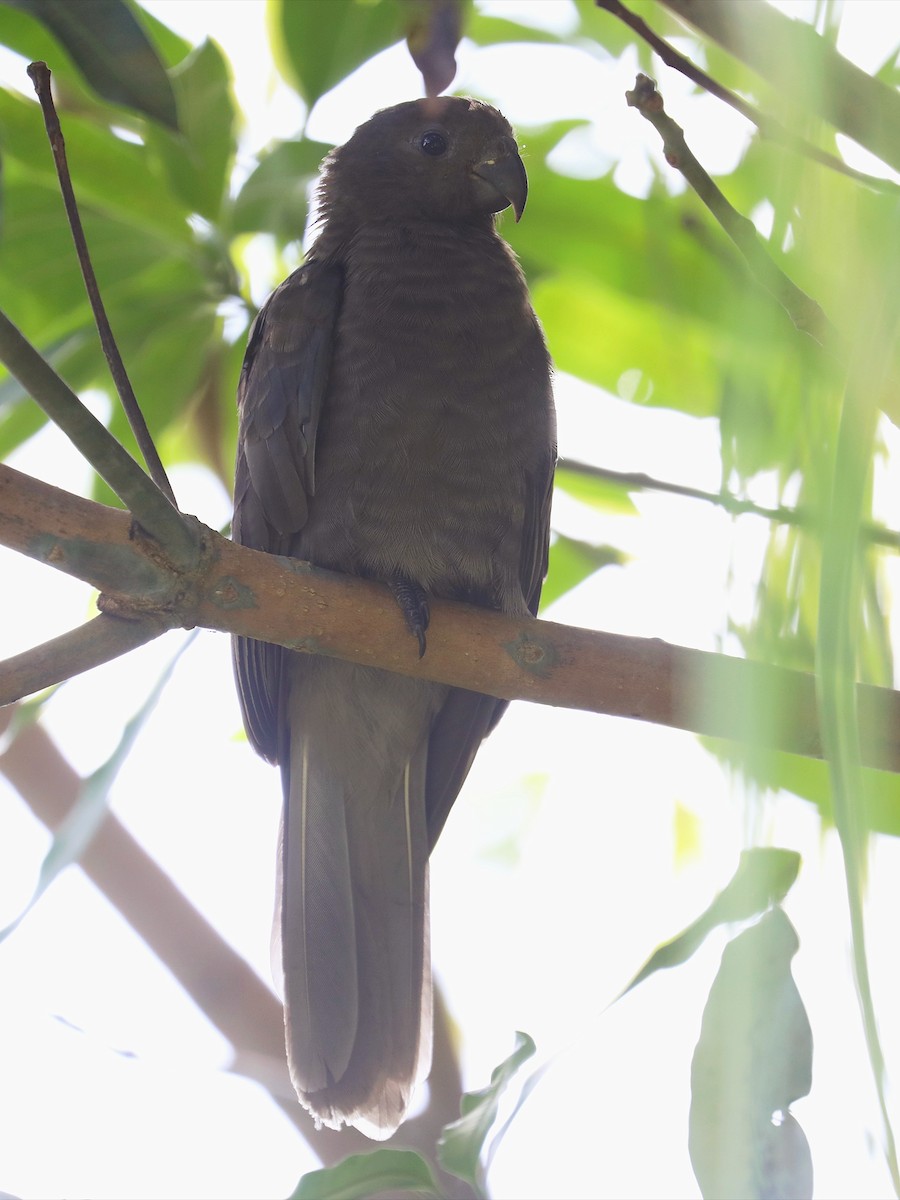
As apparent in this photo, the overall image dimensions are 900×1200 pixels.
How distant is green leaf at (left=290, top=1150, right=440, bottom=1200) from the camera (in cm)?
131

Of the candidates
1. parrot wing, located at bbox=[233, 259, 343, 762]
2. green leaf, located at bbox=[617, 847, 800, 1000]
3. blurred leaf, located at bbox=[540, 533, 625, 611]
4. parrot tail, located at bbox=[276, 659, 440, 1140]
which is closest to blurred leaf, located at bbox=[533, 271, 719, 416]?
blurred leaf, located at bbox=[540, 533, 625, 611]

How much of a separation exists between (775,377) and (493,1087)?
1.13 metres

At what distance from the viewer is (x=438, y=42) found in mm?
1650

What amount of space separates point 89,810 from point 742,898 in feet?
4.15

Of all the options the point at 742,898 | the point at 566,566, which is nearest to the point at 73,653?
the point at 742,898

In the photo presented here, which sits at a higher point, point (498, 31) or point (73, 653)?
point (498, 31)

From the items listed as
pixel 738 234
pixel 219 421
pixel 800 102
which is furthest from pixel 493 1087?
pixel 219 421

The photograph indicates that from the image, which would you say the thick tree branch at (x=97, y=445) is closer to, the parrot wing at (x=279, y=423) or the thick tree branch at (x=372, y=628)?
the thick tree branch at (x=372, y=628)

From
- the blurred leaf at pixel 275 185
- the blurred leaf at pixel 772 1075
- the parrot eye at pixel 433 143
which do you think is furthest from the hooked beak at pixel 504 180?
the blurred leaf at pixel 772 1075

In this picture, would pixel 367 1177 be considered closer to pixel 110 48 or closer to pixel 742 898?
pixel 742 898

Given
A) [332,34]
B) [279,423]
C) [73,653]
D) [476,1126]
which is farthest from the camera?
[279,423]

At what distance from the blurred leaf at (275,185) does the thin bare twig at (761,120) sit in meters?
1.13

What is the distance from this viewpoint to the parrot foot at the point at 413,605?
1.53 m

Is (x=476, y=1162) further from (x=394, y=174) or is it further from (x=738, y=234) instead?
(x=394, y=174)
